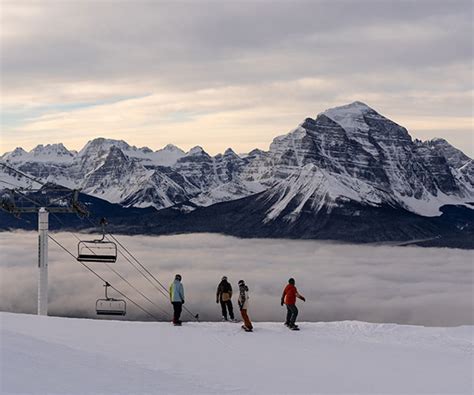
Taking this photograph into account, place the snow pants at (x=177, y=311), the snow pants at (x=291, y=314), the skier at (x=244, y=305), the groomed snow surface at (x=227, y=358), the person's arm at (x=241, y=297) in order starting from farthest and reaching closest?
1. the snow pants at (x=291, y=314)
2. the person's arm at (x=241, y=297)
3. the snow pants at (x=177, y=311)
4. the skier at (x=244, y=305)
5. the groomed snow surface at (x=227, y=358)

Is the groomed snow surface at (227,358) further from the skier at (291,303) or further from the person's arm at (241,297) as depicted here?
the person's arm at (241,297)

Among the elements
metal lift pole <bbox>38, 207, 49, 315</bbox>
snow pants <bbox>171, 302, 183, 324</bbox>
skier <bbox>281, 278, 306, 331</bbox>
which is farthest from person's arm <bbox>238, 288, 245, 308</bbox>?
metal lift pole <bbox>38, 207, 49, 315</bbox>

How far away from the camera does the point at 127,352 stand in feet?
83.0

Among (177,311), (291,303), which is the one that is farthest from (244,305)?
(177,311)

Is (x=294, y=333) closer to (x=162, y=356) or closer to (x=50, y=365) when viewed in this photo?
(x=162, y=356)

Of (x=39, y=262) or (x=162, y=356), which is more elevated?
(x=39, y=262)

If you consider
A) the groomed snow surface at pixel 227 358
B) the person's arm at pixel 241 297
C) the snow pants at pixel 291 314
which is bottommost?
the groomed snow surface at pixel 227 358

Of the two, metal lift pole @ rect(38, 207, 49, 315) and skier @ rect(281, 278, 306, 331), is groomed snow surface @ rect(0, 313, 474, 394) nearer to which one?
skier @ rect(281, 278, 306, 331)

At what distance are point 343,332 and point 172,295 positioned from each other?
7.92m

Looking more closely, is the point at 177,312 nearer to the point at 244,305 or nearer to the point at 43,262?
the point at 244,305

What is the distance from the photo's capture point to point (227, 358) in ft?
85.2

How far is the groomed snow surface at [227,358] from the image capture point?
20.6 meters

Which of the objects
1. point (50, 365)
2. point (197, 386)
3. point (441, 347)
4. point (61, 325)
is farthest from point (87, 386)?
point (441, 347)

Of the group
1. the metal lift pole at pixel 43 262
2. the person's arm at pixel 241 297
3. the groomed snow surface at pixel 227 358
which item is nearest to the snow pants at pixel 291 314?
the groomed snow surface at pixel 227 358
